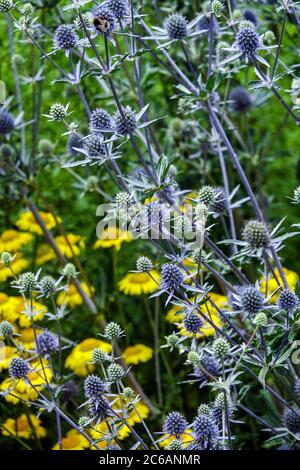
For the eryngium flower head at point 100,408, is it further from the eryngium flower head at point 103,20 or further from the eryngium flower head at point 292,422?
the eryngium flower head at point 103,20

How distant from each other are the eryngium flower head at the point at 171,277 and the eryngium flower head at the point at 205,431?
328mm

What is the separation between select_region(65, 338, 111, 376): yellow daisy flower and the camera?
2584 millimetres

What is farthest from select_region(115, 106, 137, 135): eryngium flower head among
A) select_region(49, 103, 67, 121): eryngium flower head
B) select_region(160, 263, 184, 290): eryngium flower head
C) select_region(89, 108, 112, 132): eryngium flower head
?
select_region(160, 263, 184, 290): eryngium flower head

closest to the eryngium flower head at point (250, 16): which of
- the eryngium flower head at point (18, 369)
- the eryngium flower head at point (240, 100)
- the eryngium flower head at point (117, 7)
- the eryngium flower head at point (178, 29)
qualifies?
the eryngium flower head at point (240, 100)

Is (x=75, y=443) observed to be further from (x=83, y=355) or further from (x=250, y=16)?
(x=250, y=16)

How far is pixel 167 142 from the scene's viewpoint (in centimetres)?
301

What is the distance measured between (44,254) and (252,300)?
5.19 ft

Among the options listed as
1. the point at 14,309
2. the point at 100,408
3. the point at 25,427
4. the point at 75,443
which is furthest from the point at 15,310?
the point at 100,408

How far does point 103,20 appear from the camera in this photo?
1.79 meters

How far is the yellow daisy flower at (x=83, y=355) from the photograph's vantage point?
258 cm

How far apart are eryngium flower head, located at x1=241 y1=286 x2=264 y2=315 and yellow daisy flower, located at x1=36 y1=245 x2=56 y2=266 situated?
1.45m

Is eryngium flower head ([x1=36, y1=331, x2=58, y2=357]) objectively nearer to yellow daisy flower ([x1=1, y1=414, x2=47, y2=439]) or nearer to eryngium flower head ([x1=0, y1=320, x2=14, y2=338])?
eryngium flower head ([x1=0, y1=320, x2=14, y2=338])
